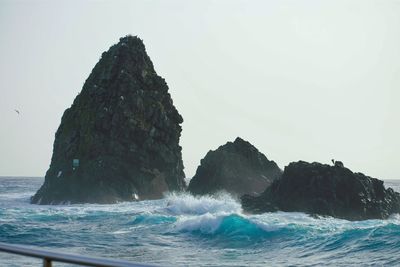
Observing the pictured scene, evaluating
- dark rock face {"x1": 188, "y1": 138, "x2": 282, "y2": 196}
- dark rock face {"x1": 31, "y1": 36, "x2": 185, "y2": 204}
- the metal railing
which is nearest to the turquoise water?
the metal railing

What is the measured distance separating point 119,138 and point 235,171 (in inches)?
557

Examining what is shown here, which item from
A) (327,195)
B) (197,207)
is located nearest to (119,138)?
(197,207)

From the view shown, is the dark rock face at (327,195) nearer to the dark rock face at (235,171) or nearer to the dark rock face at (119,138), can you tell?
the dark rock face at (235,171)

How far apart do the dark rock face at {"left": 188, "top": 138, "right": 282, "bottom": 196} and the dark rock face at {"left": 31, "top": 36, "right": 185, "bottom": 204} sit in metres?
6.22

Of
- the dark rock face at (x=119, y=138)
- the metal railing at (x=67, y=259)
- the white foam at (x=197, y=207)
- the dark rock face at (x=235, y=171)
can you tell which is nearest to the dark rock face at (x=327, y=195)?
the white foam at (x=197, y=207)

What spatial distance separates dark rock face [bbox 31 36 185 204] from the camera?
5726cm

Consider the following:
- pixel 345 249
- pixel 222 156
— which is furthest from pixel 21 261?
pixel 222 156

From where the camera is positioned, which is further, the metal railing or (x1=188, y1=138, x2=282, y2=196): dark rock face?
(x1=188, y1=138, x2=282, y2=196): dark rock face

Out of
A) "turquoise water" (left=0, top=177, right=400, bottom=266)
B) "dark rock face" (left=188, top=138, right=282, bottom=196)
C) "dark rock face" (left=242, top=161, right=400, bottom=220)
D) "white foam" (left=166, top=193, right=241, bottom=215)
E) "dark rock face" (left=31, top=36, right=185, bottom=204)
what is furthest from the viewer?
"dark rock face" (left=188, top=138, right=282, bottom=196)

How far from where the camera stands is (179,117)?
70.0 m

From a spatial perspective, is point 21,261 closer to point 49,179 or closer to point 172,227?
point 172,227

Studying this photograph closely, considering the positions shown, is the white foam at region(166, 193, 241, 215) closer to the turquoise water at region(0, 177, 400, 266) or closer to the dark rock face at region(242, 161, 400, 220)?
the dark rock face at region(242, 161, 400, 220)

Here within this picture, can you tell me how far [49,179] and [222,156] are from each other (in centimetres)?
1931

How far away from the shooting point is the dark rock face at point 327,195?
35344 millimetres
